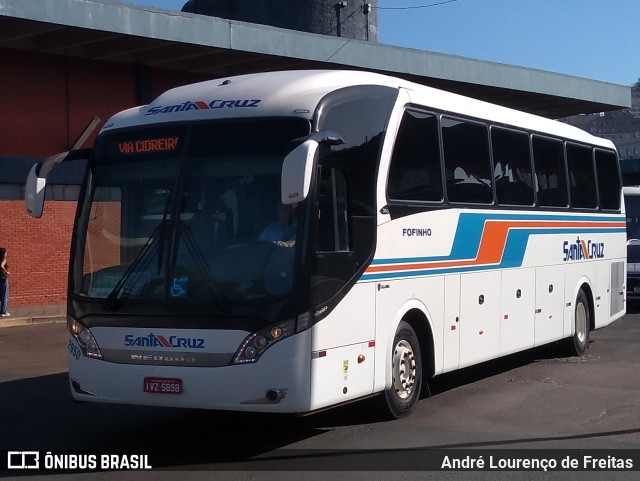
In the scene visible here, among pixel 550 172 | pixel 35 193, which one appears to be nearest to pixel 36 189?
pixel 35 193

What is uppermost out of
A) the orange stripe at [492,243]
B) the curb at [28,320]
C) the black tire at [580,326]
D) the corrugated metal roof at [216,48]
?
the corrugated metal roof at [216,48]

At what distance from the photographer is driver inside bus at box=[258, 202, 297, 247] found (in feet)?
27.2

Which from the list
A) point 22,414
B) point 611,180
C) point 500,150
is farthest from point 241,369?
point 611,180

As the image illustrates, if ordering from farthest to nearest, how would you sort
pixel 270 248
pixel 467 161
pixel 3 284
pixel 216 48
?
pixel 216 48 < pixel 3 284 < pixel 467 161 < pixel 270 248

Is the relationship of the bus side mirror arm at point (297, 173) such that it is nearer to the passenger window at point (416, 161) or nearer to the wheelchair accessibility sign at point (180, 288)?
the wheelchair accessibility sign at point (180, 288)

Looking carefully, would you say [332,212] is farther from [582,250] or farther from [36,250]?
[36,250]

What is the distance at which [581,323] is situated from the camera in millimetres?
15148

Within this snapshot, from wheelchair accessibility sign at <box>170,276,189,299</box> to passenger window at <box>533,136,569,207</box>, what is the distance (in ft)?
21.5

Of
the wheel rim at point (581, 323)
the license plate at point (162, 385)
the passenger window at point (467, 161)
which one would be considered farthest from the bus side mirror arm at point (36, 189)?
the wheel rim at point (581, 323)

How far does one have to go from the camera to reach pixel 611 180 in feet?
54.7

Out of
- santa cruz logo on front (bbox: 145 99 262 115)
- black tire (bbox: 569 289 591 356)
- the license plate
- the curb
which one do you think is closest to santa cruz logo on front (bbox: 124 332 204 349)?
the license plate

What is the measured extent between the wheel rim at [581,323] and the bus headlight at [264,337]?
8.02 metres

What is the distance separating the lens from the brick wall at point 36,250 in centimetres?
2377

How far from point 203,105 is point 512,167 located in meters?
5.15
